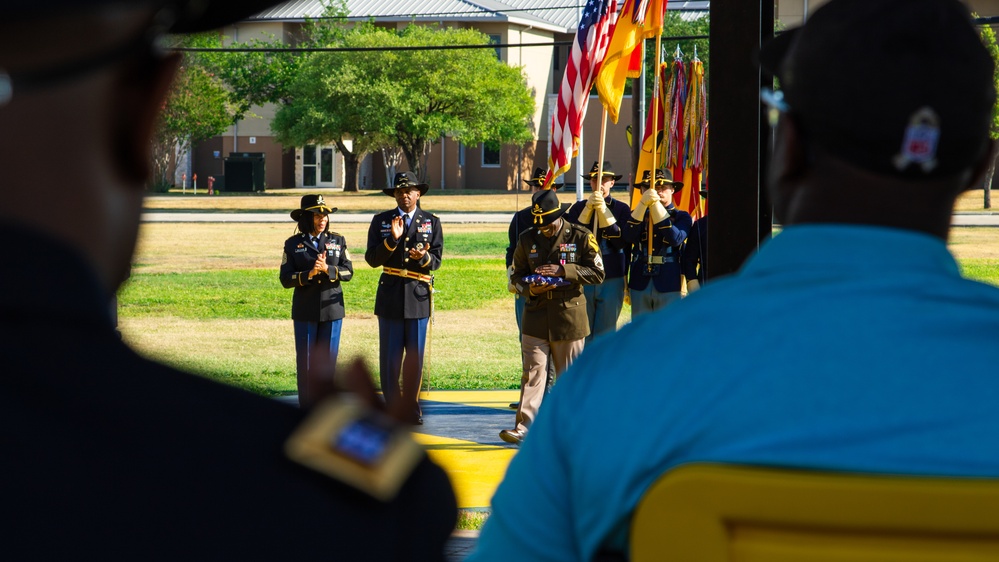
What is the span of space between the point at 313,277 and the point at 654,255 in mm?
3077

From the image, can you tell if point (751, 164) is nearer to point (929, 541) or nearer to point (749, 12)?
point (749, 12)

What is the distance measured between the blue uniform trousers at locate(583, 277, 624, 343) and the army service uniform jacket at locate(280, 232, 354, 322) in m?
2.19

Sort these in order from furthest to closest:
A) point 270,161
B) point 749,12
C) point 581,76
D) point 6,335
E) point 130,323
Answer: point 270,161
point 130,323
point 581,76
point 749,12
point 6,335

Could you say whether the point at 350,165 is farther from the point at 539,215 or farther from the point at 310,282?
the point at 539,215

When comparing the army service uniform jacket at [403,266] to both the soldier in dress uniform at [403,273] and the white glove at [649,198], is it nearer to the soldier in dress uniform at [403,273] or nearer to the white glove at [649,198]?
the soldier in dress uniform at [403,273]

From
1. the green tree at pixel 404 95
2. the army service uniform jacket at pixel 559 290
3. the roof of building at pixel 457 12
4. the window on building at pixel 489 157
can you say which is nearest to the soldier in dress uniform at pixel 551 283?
the army service uniform jacket at pixel 559 290

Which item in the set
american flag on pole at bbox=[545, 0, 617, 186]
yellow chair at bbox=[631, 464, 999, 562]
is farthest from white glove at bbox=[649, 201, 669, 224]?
yellow chair at bbox=[631, 464, 999, 562]

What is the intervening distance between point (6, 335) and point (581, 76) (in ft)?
28.3

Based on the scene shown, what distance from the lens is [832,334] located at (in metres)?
1.22

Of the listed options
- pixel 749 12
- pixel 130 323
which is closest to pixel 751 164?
pixel 749 12

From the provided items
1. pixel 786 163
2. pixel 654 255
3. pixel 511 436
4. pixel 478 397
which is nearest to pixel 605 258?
pixel 654 255

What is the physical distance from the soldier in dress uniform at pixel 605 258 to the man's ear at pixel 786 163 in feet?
29.6

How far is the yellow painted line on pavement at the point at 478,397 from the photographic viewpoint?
34.4 feet

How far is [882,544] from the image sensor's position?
1114 millimetres
